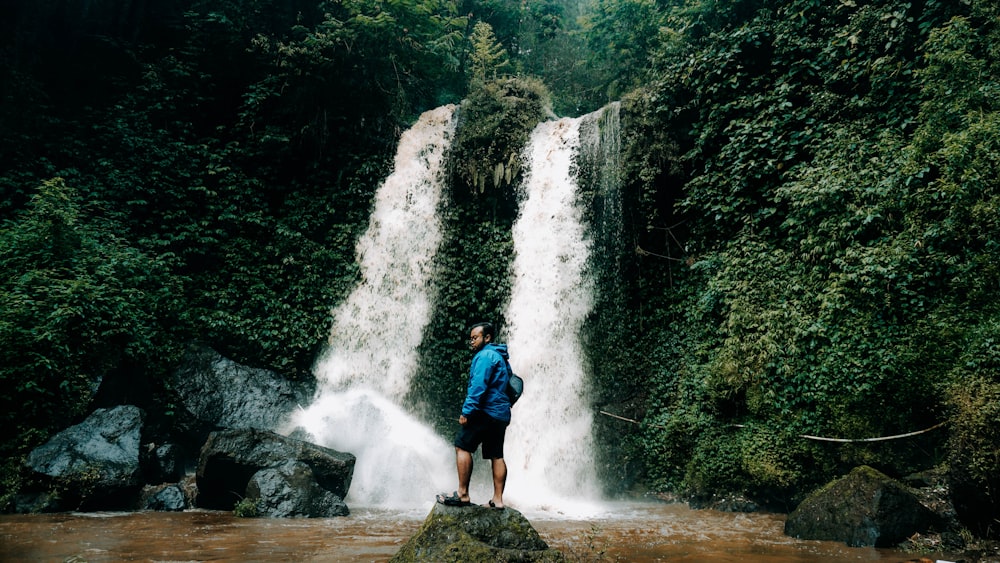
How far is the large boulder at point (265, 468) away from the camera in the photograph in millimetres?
6582

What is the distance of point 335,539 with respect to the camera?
5.05 meters

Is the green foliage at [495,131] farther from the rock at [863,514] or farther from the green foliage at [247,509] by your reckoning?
the rock at [863,514]

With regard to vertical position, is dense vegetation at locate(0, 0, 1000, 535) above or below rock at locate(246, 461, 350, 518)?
above

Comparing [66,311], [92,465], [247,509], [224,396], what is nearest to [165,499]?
[92,465]

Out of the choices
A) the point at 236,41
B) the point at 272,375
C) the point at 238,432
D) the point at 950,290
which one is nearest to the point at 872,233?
the point at 950,290

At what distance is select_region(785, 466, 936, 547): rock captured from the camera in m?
4.95

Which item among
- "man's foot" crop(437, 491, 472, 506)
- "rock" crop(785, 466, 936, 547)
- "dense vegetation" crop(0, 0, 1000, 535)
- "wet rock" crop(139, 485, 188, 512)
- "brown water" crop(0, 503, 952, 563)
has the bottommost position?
"wet rock" crop(139, 485, 188, 512)

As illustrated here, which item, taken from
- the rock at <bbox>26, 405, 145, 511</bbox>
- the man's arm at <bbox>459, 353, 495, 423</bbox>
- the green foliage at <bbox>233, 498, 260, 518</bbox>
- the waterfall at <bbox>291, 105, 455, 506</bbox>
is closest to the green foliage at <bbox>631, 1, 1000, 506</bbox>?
the waterfall at <bbox>291, 105, 455, 506</bbox>

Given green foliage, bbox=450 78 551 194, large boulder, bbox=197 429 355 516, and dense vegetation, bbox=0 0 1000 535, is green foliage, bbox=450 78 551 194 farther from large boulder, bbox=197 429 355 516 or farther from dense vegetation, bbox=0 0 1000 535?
large boulder, bbox=197 429 355 516

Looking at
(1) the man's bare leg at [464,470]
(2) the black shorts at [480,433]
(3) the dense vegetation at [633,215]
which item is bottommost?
(1) the man's bare leg at [464,470]

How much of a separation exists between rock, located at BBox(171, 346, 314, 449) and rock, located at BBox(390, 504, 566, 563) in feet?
22.2

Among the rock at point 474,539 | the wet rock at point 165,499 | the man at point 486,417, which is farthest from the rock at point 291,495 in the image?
the rock at point 474,539

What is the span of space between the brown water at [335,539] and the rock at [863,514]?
20 centimetres

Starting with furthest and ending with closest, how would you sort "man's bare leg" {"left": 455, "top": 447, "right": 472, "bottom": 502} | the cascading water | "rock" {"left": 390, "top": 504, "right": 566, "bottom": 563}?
the cascading water < "man's bare leg" {"left": 455, "top": 447, "right": 472, "bottom": 502} < "rock" {"left": 390, "top": 504, "right": 566, "bottom": 563}
